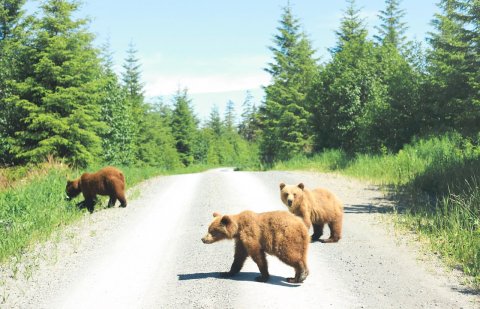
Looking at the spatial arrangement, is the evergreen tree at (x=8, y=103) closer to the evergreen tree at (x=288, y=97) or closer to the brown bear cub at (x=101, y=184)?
the brown bear cub at (x=101, y=184)

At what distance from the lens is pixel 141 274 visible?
21.8 ft

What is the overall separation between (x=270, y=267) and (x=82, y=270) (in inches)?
120

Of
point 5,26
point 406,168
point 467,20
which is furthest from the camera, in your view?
point 5,26

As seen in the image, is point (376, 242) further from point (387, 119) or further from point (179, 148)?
point (179, 148)

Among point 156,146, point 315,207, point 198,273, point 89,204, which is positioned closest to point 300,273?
point 198,273

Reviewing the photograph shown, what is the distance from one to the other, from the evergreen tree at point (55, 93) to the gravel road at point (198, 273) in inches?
520

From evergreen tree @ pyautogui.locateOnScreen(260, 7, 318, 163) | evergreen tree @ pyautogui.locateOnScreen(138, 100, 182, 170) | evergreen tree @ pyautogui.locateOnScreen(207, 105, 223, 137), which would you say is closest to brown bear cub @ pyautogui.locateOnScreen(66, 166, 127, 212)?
evergreen tree @ pyautogui.locateOnScreen(260, 7, 318, 163)

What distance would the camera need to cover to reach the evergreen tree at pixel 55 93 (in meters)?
22.0

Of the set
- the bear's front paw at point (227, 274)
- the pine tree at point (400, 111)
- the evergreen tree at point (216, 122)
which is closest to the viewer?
the bear's front paw at point (227, 274)

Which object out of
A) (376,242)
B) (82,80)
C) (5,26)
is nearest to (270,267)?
(376,242)

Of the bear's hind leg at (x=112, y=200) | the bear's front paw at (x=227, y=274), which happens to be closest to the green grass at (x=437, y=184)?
the bear's front paw at (x=227, y=274)

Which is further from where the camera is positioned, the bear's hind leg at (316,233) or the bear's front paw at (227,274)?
the bear's hind leg at (316,233)

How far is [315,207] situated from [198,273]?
2.56 meters

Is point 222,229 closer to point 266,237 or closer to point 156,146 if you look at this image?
point 266,237
